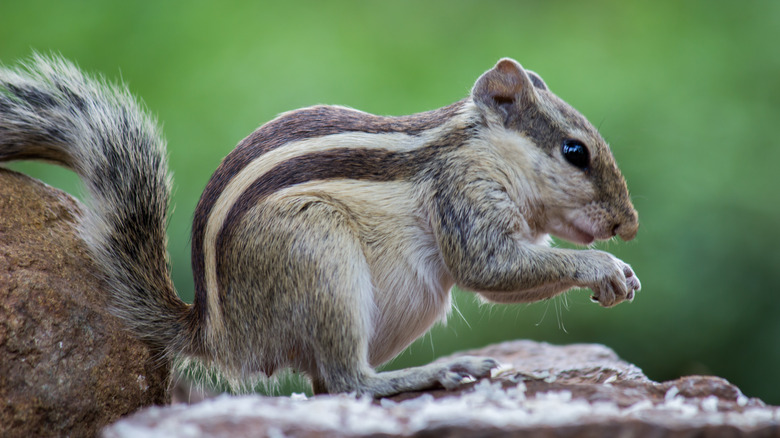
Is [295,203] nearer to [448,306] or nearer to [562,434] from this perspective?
[448,306]

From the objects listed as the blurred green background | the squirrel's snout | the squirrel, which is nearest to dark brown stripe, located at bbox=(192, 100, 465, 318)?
the squirrel

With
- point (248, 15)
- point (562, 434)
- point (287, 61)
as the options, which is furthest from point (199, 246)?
point (248, 15)

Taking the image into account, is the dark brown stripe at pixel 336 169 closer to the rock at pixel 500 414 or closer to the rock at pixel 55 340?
the rock at pixel 55 340

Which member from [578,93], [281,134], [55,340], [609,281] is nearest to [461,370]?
[609,281]

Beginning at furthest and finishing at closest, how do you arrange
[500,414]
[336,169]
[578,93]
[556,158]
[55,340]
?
[578,93]
[556,158]
[336,169]
[55,340]
[500,414]

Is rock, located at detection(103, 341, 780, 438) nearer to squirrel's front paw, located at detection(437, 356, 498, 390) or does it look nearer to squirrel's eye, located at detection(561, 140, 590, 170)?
squirrel's front paw, located at detection(437, 356, 498, 390)

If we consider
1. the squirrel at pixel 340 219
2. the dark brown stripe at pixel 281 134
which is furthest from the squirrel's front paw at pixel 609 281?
the dark brown stripe at pixel 281 134

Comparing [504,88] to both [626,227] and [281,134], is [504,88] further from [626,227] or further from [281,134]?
[281,134]
